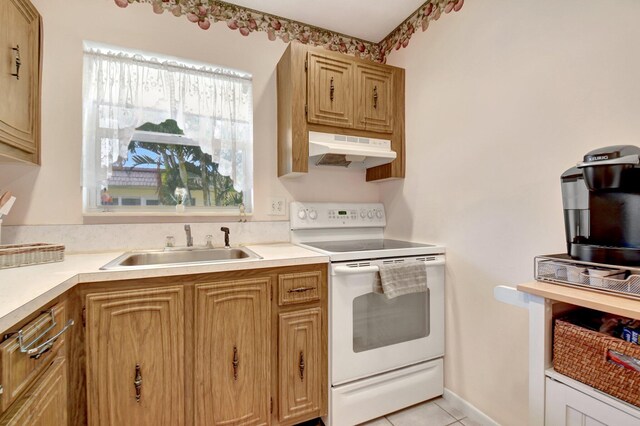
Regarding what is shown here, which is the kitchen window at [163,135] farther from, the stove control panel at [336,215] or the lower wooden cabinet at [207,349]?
the lower wooden cabinet at [207,349]

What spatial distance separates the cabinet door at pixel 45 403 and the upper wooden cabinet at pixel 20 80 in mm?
972

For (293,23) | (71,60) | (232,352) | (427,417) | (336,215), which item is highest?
(293,23)

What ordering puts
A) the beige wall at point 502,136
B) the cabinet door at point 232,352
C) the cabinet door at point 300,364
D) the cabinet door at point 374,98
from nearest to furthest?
the beige wall at point 502,136 < the cabinet door at point 232,352 < the cabinet door at point 300,364 < the cabinet door at point 374,98

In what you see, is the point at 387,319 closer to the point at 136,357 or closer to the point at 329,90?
the point at 136,357

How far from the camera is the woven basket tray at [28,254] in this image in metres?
1.18

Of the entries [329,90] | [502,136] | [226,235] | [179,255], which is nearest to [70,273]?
[179,255]

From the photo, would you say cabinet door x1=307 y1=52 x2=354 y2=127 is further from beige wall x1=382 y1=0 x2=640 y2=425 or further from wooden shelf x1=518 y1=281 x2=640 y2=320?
wooden shelf x1=518 y1=281 x2=640 y2=320

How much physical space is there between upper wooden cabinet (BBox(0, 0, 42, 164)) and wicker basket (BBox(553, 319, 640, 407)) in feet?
7.34

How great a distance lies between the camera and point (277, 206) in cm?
209

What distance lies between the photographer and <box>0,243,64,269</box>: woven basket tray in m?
1.18

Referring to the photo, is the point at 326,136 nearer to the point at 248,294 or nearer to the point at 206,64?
the point at 206,64

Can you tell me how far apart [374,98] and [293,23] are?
0.84m

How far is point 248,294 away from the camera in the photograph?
1.41m

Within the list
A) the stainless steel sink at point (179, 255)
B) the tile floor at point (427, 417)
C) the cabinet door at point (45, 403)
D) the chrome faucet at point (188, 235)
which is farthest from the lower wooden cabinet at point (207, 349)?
the chrome faucet at point (188, 235)
